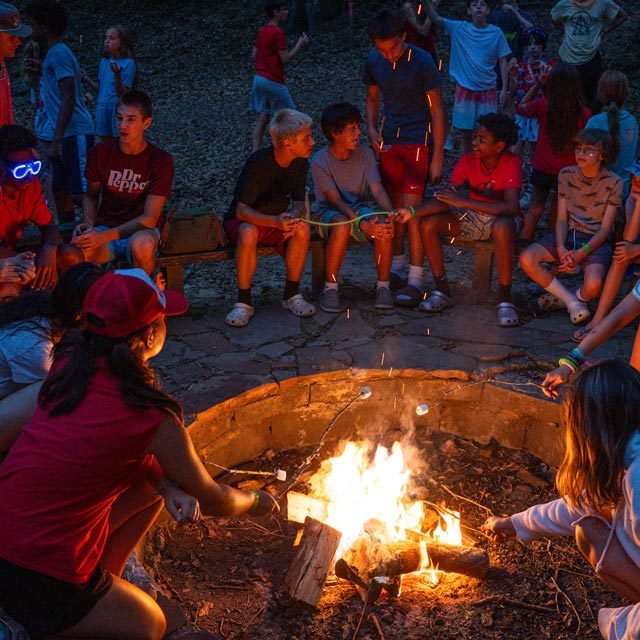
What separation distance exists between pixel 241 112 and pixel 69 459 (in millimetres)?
10172

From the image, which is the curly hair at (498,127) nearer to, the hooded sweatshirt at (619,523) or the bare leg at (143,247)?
the bare leg at (143,247)

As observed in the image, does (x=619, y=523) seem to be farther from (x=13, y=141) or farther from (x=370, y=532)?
(x=13, y=141)

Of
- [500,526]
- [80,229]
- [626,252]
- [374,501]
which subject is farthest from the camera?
[80,229]

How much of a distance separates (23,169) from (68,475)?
9.24ft

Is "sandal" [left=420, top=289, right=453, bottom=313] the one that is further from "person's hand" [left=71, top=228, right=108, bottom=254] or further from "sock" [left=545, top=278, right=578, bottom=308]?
"person's hand" [left=71, top=228, right=108, bottom=254]

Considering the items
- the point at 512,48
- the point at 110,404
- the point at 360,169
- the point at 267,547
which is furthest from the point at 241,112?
the point at 110,404

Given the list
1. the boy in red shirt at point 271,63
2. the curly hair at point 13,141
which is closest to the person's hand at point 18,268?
the curly hair at point 13,141

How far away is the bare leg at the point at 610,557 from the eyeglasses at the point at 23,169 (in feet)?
11.8

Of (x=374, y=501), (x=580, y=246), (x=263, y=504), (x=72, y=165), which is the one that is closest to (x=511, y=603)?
(x=374, y=501)

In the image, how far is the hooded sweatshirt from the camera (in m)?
2.55

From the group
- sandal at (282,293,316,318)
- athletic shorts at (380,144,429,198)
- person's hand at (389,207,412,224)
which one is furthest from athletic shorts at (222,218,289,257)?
athletic shorts at (380,144,429,198)

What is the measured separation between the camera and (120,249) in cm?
535

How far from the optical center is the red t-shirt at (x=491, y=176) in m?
5.70

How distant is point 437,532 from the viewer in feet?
13.0
